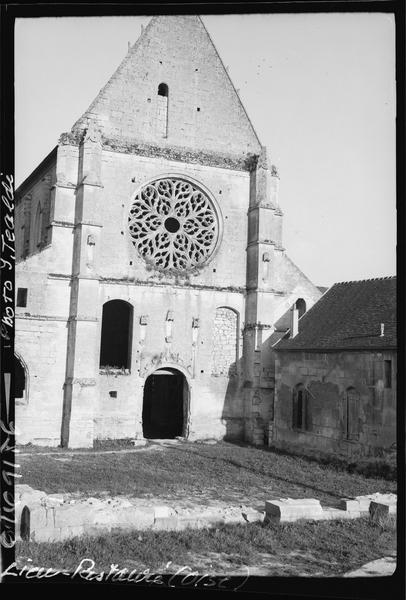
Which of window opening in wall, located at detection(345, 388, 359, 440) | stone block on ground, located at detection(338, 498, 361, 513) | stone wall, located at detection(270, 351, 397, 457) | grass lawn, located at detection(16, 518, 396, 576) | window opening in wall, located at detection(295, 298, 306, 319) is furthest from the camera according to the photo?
window opening in wall, located at detection(295, 298, 306, 319)

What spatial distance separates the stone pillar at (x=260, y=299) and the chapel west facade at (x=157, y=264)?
0.06 m

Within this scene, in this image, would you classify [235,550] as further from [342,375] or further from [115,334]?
[115,334]

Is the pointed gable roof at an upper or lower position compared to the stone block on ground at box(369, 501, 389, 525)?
upper

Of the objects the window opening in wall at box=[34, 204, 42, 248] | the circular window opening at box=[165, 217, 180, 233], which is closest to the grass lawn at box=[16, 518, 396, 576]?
the circular window opening at box=[165, 217, 180, 233]

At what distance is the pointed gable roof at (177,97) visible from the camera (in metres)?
24.2

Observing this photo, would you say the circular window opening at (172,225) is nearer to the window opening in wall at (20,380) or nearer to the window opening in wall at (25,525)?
the window opening in wall at (20,380)

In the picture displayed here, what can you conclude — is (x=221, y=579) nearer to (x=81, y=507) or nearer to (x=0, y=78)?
(x=81, y=507)

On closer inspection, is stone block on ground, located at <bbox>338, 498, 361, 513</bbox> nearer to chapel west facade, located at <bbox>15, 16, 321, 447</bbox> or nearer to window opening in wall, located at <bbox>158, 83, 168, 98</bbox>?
chapel west facade, located at <bbox>15, 16, 321, 447</bbox>

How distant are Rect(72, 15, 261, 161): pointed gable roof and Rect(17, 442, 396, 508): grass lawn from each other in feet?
40.7

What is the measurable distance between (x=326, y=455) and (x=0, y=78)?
53.5 feet

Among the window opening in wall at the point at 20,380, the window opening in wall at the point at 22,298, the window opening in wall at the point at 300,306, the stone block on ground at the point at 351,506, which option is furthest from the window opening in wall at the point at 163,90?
the stone block on ground at the point at 351,506

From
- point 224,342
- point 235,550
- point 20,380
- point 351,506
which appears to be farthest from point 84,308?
point 235,550

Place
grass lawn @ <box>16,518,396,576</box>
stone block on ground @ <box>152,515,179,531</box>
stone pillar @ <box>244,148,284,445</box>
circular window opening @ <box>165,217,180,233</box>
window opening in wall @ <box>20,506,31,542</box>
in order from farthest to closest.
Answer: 1. circular window opening @ <box>165,217,180,233</box>
2. stone pillar @ <box>244,148,284,445</box>
3. stone block on ground @ <box>152,515,179,531</box>
4. window opening in wall @ <box>20,506,31,542</box>
5. grass lawn @ <box>16,518,396,576</box>

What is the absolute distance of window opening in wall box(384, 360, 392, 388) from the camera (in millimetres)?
18531
